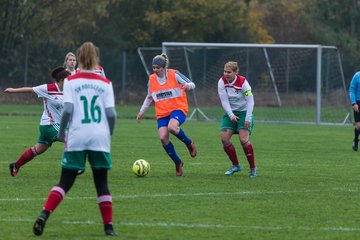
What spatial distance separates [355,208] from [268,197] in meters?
1.33

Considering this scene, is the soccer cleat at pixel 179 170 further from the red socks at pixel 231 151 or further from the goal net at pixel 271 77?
the goal net at pixel 271 77

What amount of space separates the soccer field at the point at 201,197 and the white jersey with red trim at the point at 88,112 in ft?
2.87

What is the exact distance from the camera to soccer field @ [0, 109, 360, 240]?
934 centimetres

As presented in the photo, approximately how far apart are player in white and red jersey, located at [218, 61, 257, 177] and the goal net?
19610mm

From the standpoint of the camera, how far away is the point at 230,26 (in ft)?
165

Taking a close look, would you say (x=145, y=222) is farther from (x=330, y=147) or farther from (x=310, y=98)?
(x=310, y=98)

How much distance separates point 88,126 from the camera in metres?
9.02

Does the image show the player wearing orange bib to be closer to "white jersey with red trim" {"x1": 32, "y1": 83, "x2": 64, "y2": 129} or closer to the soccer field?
the soccer field

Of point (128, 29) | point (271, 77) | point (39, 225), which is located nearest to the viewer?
point (39, 225)

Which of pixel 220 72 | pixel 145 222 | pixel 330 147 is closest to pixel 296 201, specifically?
pixel 145 222

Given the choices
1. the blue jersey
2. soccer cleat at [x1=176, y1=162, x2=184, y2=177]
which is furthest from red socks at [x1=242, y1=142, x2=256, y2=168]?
the blue jersey

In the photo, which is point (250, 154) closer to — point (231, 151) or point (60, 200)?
point (231, 151)

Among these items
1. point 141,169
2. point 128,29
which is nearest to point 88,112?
point 141,169

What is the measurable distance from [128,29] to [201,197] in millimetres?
38209
